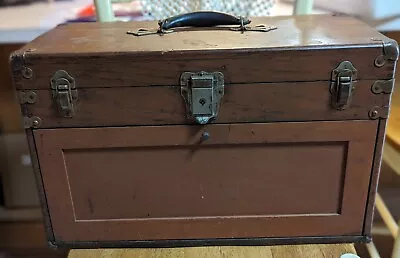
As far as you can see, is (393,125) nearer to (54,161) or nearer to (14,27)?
(54,161)

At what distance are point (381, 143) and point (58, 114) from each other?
511mm

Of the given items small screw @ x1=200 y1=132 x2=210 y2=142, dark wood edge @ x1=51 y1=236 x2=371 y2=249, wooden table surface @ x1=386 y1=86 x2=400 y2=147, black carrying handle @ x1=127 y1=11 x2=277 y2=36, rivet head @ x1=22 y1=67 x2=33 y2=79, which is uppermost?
black carrying handle @ x1=127 y1=11 x2=277 y2=36

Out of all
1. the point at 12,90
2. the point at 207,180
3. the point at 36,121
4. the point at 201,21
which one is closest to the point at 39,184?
the point at 36,121

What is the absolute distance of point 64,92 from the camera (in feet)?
2.37

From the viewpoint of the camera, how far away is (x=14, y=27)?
1.11 meters

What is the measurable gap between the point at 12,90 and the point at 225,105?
90cm

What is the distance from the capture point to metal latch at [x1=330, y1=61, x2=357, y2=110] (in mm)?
703

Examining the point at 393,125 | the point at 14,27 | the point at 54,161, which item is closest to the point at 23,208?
the point at 14,27

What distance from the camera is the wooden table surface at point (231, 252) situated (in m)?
0.83

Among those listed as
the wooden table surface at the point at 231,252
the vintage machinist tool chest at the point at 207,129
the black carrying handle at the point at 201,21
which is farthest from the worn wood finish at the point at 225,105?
the wooden table surface at the point at 231,252

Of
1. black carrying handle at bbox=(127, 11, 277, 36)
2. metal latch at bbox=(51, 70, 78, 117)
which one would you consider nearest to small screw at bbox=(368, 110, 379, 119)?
black carrying handle at bbox=(127, 11, 277, 36)

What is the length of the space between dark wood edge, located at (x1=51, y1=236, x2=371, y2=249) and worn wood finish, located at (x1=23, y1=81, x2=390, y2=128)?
0.22 m

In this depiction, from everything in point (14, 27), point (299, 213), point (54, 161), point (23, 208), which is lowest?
point (23, 208)

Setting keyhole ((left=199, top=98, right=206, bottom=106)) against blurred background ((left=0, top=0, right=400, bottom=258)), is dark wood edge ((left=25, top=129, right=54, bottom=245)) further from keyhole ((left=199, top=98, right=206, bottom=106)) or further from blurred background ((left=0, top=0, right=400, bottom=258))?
blurred background ((left=0, top=0, right=400, bottom=258))
